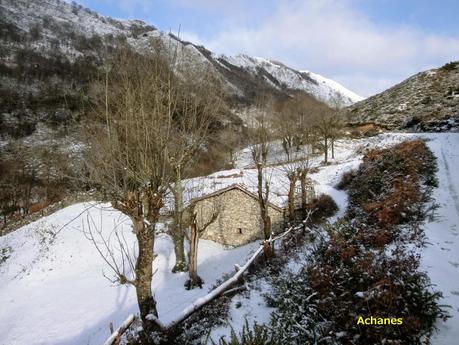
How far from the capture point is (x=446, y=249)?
A: 780 centimetres

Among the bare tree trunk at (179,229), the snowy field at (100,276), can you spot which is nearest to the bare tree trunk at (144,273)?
the snowy field at (100,276)

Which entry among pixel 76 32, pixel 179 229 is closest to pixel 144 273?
pixel 179 229

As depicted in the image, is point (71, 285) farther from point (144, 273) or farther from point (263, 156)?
point (144, 273)

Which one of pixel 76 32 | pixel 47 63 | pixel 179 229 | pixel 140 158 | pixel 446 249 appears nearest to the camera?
pixel 140 158

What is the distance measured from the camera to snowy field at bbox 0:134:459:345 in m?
7.81

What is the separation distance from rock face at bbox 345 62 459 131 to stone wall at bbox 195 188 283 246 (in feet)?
68.2

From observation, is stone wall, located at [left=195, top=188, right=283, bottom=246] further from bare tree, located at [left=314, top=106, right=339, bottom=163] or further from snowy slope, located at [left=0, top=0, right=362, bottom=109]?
snowy slope, located at [left=0, top=0, right=362, bottom=109]

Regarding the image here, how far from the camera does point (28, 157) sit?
43.3m

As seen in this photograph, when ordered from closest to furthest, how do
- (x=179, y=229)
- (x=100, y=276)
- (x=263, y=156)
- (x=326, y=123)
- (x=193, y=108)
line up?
(x=193, y=108), (x=179, y=229), (x=263, y=156), (x=100, y=276), (x=326, y=123)

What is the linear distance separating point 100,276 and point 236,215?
863cm

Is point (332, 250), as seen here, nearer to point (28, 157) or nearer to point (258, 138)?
point (258, 138)

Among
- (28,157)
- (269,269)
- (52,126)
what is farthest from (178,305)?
(52,126)

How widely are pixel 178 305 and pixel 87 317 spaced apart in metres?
4.30

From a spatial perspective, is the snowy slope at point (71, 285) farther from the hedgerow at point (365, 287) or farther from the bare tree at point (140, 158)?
the hedgerow at point (365, 287)
